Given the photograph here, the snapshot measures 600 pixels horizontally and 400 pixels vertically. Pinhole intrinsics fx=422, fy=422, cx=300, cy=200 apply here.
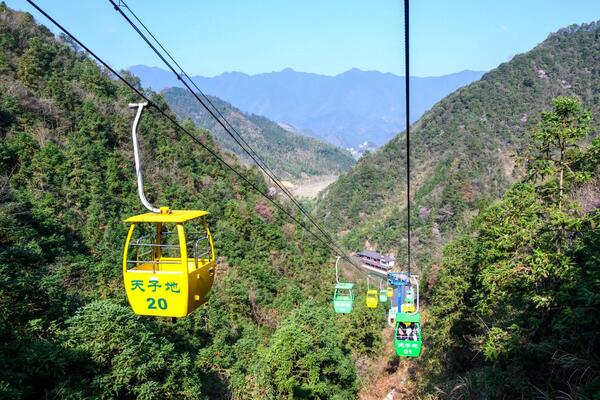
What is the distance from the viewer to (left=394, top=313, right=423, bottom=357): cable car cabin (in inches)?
535

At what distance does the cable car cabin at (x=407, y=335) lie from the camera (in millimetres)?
13580

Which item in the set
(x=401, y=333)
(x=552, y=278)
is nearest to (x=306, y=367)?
(x=401, y=333)

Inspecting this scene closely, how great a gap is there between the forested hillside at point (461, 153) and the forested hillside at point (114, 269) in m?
31.9

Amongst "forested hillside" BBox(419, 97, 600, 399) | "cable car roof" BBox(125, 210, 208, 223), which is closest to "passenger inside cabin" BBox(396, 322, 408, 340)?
"forested hillside" BBox(419, 97, 600, 399)

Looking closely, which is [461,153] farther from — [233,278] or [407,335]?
[407,335]

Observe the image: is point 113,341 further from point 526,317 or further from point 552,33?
point 552,33

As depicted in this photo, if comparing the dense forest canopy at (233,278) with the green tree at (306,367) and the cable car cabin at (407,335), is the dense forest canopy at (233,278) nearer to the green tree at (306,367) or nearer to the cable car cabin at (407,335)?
the green tree at (306,367)

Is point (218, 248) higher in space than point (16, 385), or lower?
lower

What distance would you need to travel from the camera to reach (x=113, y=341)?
1144 cm

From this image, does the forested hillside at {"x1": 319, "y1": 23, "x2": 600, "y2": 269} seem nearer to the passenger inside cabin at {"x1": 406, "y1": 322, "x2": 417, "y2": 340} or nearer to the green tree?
the green tree

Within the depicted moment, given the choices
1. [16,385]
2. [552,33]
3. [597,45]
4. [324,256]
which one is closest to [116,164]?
[324,256]

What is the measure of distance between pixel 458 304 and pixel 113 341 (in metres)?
15.2

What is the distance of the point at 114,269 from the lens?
18984 millimetres

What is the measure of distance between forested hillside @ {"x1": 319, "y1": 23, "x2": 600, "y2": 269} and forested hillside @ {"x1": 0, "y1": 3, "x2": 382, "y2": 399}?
31.9m
